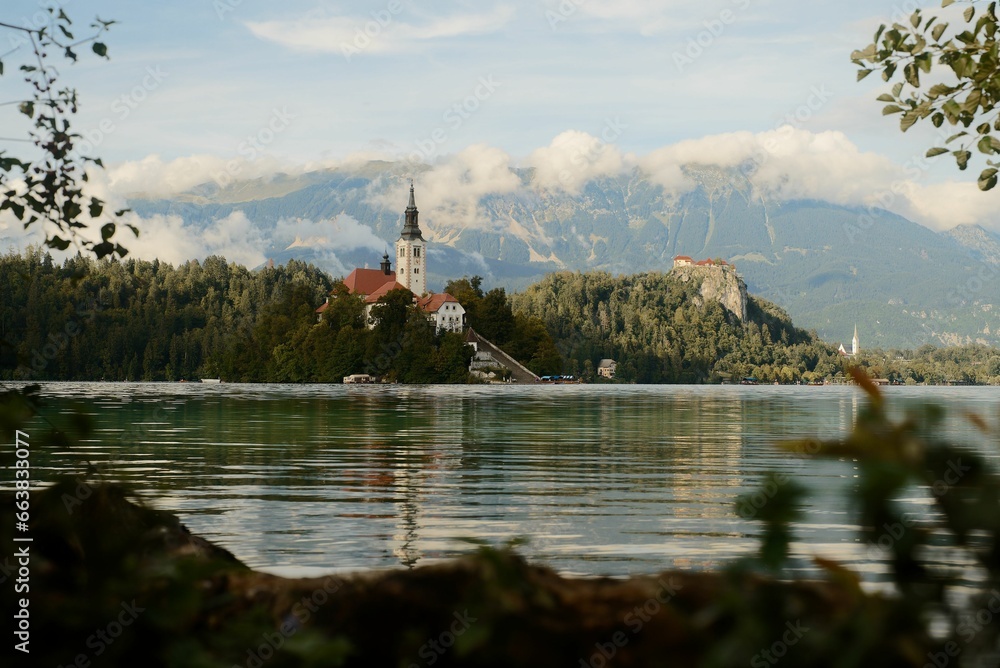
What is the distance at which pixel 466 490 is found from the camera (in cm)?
1936

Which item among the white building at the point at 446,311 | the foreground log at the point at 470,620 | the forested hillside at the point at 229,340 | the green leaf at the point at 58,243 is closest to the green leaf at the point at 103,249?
the green leaf at the point at 58,243

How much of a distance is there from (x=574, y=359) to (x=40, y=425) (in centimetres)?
17026

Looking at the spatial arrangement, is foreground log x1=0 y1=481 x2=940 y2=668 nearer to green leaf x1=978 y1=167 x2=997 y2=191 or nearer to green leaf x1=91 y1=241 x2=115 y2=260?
green leaf x1=91 y1=241 x2=115 y2=260

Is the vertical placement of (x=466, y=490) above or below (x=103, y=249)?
below

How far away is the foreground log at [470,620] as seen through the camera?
2254 millimetres

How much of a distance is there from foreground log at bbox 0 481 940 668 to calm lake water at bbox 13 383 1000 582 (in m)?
0.25

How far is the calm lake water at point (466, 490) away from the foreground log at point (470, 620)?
0.25 meters

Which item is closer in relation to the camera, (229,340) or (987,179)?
(987,179)

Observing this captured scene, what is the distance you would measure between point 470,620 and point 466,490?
16.5 meters

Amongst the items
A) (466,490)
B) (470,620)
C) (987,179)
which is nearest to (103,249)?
(470,620)

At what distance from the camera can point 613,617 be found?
3.01 metres

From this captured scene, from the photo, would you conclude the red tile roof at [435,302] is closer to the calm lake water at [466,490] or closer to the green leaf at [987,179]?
the calm lake water at [466,490]

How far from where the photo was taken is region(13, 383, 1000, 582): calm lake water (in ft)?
40.5

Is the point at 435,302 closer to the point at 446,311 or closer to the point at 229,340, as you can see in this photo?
the point at 446,311
